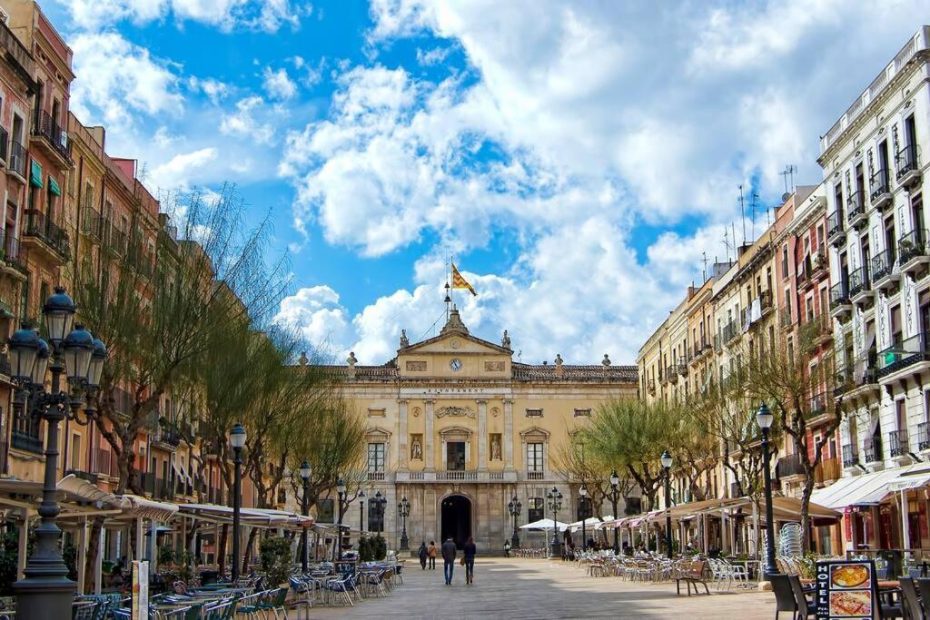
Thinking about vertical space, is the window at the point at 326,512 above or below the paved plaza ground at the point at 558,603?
above

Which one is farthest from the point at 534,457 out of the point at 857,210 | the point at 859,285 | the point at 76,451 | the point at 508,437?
the point at 76,451

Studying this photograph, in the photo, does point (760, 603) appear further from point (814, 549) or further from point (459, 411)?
point (459, 411)

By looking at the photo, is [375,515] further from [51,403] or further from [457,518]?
[51,403]

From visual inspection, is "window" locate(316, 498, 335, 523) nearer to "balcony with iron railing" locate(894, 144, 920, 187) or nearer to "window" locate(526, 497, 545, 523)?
"window" locate(526, 497, 545, 523)

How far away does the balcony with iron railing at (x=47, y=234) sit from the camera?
31.2m

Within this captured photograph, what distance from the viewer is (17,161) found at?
99.9 feet

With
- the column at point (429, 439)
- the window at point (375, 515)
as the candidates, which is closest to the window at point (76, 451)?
the window at point (375, 515)

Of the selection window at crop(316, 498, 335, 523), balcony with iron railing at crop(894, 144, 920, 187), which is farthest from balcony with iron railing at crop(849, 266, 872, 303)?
window at crop(316, 498, 335, 523)

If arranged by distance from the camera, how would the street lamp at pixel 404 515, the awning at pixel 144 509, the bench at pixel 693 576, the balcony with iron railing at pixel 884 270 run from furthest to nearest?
1. the street lamp at pixel 404 515
2. the balcony with iron railing at pixel 884 270
3. the bench at pixel 693 576
4. the awning at pixel 144 509

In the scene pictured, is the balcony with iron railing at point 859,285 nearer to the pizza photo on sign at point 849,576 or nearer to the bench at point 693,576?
the bench at point 693,576

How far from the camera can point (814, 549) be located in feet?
146

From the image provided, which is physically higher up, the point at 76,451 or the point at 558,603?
the point at 76,451

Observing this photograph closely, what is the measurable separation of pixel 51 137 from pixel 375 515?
178 feet

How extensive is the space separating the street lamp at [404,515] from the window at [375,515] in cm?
137
